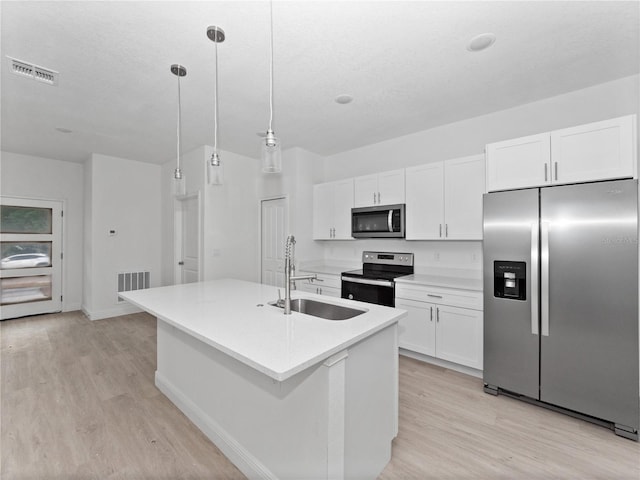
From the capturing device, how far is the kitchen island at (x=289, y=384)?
1.29 metres

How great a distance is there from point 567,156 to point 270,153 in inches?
89.2

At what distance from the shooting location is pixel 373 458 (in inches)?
62.9

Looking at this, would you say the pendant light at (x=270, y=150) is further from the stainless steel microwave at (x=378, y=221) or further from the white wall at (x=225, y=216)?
the white wall at (x=225, y=216)

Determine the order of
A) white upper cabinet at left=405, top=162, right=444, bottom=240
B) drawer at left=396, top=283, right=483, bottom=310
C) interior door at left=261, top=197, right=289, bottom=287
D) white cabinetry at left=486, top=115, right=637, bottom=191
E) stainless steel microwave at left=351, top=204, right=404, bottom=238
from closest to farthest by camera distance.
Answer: white cabinetry at left=486, top=115, right=637, bottom=191 → drawer at left=396, top=283, right=483, bottom=310 → white upper cabinet at left=405, top=162, right=444, bottom=240 → stainless steel microwave at left=351, top=204, right=404, bottom=238 → interior door at left=261, top=197, right=289, bottom=287

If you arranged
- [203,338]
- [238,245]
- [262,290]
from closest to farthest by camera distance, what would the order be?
[203,338], [262,290], [238,245]

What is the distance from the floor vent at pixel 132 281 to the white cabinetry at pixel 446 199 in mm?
4743

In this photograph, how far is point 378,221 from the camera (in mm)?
3738

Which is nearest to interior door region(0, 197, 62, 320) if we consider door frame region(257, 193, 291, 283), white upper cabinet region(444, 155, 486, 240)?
door frame region(257, 193, 291, 283)

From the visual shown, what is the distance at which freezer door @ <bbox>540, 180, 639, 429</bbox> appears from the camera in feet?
6.39

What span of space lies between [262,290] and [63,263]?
473cm

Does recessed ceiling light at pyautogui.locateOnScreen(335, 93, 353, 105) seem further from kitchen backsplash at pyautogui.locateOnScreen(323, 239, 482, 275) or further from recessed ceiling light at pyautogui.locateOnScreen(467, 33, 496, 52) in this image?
kitchen backsplash at pyautogui.locateOnScreen(323, 239, 482, 275)

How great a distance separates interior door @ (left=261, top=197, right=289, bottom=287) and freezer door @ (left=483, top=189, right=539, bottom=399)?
9.29ft

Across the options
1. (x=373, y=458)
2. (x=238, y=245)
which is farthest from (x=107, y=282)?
(x=373, y=458)

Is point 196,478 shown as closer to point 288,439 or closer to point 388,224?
point 288,439
